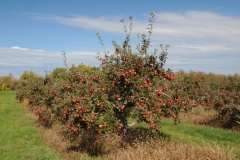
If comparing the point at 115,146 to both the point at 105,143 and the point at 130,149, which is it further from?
the point at 130,149

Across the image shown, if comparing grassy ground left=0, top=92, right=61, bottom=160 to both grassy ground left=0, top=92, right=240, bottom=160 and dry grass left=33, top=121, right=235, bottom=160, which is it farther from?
dry grass left=33, top=121, right=235, bottom=160

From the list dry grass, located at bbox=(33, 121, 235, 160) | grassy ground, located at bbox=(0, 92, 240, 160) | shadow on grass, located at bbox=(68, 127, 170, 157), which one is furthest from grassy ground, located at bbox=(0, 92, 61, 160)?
shadow on grass, located at bbox=(68, 127, 170, 157)

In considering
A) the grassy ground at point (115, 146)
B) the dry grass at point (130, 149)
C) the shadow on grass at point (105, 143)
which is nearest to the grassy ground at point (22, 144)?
the grassy ground at point (115, 146)

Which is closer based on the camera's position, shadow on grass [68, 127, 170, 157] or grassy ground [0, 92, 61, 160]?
grassy ground [0, 92, 61, 160]

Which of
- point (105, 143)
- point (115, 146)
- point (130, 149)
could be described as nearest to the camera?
point (130, 149)

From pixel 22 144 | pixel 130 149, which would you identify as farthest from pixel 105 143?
pixel 22 144

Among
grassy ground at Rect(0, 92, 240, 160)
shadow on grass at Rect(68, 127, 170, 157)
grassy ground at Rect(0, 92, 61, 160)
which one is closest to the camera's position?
grassy ground at Rect(0, 92, 240, 160)

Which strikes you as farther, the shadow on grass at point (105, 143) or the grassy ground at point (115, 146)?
the shadow on grass at point (105, 143)

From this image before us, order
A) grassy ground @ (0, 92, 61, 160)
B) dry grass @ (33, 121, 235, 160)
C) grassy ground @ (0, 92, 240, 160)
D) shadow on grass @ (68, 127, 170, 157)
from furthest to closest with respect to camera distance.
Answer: shadow on grass @ (68, 127, 170, 157) < grassy ground @ (0, 92, 61, 160) < grassy ground @ (0, 92, 240, 160) < dry grass @ (33, 121, 235, 160)

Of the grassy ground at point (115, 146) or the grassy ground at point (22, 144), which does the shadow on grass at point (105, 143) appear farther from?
the grassy ground at point (22, 144)

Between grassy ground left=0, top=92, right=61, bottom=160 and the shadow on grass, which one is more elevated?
the shadow on grass

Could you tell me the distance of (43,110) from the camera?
14867 millimetres

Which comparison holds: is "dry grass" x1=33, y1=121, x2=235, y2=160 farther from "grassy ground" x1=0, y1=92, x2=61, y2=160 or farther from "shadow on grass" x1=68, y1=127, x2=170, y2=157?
"grassy ground" x1=0, y1=92, x2=61, y2=160

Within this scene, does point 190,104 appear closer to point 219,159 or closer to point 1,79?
point 219,159
